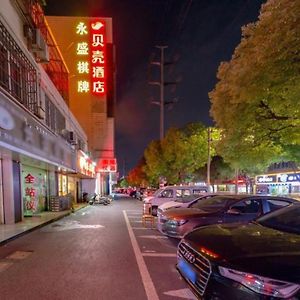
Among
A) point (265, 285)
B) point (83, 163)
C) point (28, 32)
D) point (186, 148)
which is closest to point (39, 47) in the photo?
point (28, 32)

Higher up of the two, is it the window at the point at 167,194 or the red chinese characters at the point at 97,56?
the red chinese characters at the point at 97,56

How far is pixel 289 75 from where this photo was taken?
10086mm


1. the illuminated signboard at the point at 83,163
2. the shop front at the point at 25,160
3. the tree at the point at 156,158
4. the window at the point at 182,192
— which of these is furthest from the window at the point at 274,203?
the tree at the point at 156,158

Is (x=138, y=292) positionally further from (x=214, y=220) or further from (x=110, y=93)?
(x=110, y=93)

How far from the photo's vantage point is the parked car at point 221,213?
33.0 feet

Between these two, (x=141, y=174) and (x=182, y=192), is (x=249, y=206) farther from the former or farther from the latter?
(x=141, y=174)

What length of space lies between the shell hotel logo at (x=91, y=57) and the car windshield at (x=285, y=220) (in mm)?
45893

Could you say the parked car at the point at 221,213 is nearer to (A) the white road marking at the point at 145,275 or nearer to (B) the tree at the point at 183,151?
(A) the white road marking at the point at 145,275

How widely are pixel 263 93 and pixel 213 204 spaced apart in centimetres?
369

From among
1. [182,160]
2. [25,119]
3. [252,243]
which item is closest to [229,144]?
[25,119]

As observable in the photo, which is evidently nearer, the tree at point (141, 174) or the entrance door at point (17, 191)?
the entrance door at point (17, 191)

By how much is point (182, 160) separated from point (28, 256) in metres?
36.9

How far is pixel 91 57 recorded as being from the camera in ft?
164

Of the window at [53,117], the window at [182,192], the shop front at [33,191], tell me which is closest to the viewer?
the window at [182,192]
